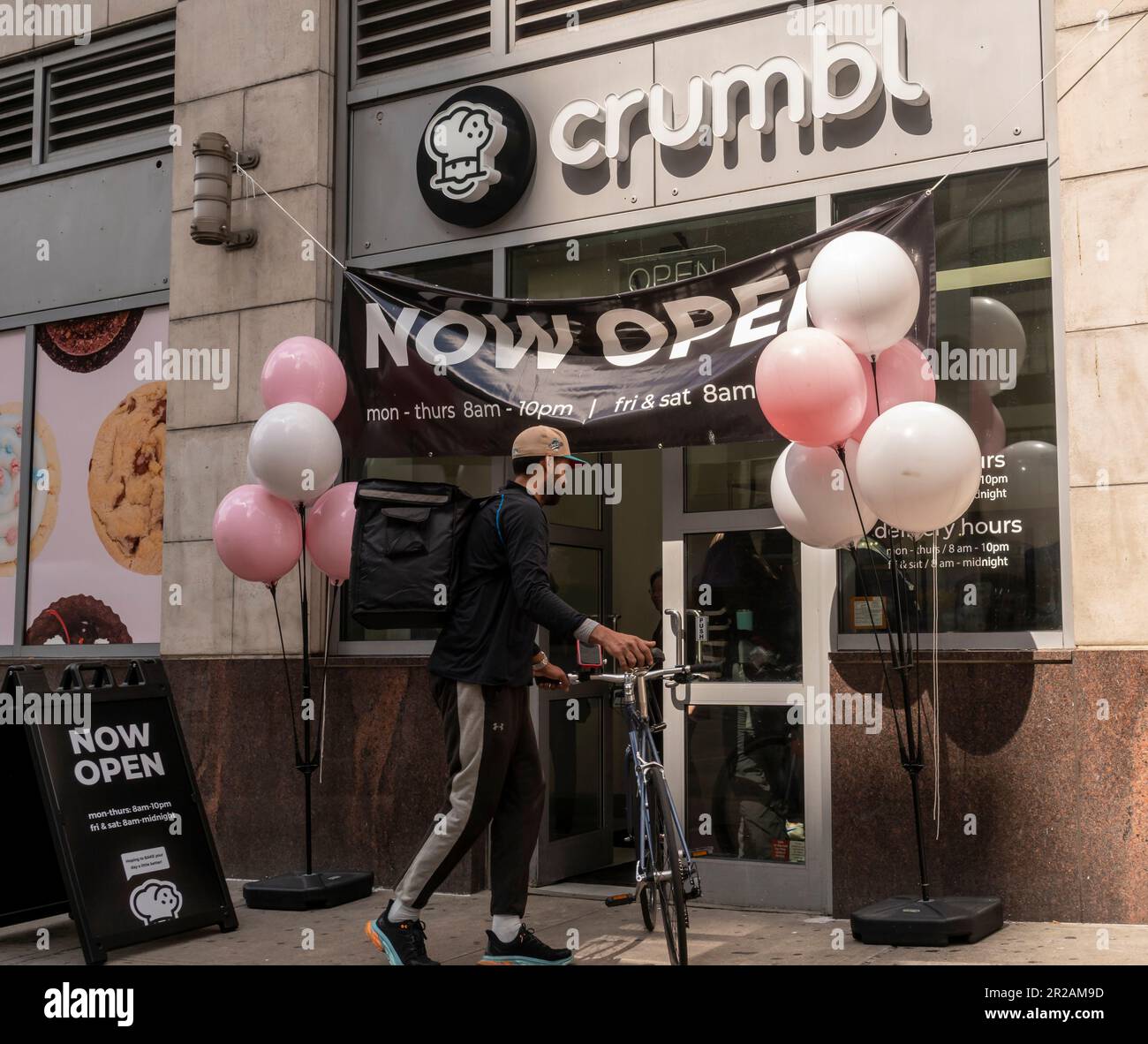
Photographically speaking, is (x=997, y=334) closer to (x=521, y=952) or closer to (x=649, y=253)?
(x=649, y=253)

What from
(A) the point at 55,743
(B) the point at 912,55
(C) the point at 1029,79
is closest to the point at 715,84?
(B) the point at 912,55

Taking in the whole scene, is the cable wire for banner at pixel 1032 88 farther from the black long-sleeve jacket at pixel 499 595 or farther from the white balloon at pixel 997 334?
the black long-sleeve jacket at pixel 499 595

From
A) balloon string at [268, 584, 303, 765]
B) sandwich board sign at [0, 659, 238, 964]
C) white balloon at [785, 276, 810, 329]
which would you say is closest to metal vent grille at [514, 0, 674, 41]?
white balloon at [785, 276, 810, 329]

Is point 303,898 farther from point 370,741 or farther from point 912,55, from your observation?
point 912,55

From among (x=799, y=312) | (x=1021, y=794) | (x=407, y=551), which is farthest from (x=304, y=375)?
(x=1021, y=794)

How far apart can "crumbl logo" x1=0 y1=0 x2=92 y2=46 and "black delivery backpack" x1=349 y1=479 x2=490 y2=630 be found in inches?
237

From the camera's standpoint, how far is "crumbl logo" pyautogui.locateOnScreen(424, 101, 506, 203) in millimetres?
8047

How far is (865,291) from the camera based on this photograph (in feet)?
18.8

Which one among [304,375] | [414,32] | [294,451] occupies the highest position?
[414,32]

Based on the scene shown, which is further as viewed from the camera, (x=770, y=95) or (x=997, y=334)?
(x=770, y=95)

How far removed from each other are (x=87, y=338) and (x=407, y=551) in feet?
16.7

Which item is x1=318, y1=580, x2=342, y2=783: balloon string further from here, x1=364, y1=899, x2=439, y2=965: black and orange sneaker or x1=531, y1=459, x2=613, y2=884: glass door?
x1=364, y1=899, x2=439, y2=965: black and orange sneaker

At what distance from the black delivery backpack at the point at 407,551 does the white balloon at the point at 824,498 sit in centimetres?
143

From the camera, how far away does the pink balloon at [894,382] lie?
602 centimetres
